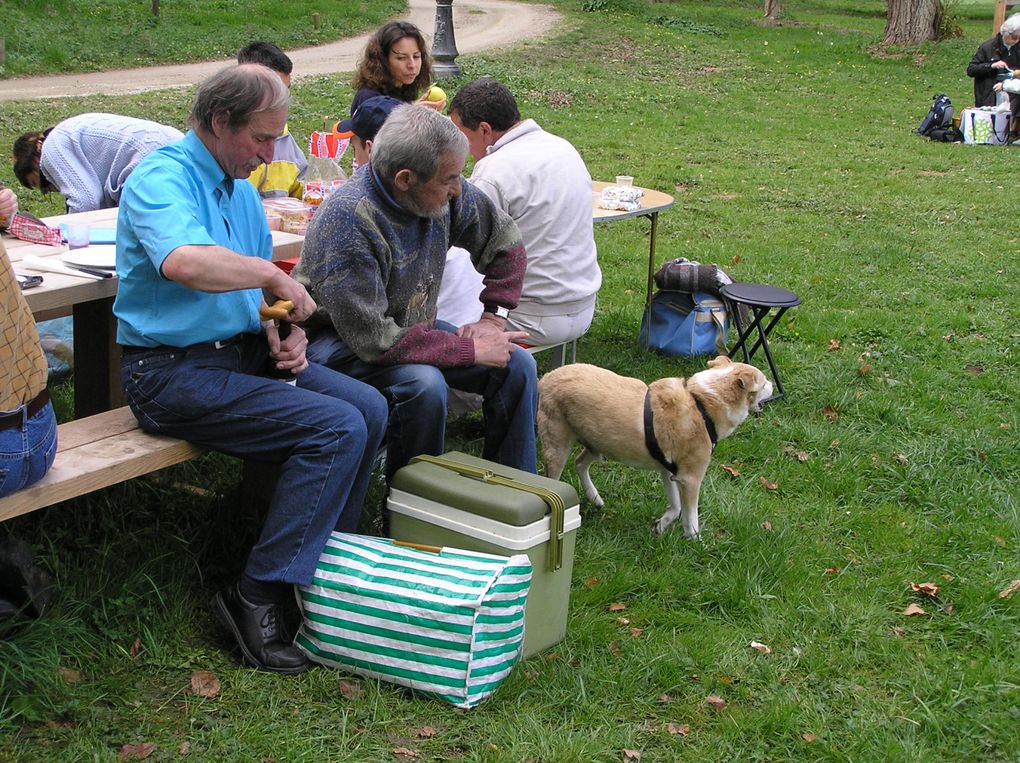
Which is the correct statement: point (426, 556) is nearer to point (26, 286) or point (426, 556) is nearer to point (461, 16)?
point (26, 286)

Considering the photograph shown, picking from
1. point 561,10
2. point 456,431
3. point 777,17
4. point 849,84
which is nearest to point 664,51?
point 849,84

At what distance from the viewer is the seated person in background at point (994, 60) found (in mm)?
14500

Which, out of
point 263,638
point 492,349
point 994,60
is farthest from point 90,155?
point 994,60

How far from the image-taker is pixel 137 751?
2918mm

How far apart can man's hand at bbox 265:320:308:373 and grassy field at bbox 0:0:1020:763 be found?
77 centimetres

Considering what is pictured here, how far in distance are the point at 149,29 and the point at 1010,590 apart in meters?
18.7

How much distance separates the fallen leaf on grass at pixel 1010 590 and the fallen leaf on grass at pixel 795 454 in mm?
1280

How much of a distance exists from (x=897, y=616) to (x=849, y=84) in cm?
1644

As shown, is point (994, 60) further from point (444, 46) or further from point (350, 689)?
point (350, 689)

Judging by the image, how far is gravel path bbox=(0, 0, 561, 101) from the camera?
49.2ft

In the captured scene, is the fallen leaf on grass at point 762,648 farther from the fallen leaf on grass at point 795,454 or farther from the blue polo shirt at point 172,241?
the blue polo shirt at point 172,241

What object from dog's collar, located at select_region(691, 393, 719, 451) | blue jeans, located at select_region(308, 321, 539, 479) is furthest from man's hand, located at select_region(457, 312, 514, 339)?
dog's collar, located at select_region(691, 393, 719, 451)

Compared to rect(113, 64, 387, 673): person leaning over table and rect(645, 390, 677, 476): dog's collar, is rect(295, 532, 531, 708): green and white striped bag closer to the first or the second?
rect(113, 64, 387, 673): person leaning over table

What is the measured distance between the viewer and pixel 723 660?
3.56 metres
